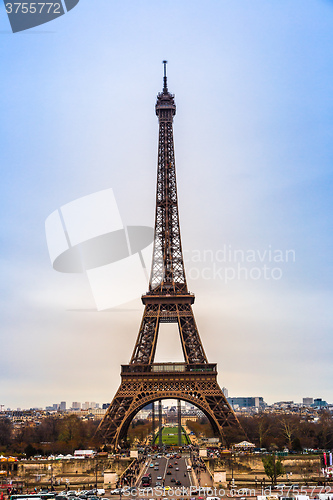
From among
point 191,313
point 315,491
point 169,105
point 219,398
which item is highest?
point 169,105

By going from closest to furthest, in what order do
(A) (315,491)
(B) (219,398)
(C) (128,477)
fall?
1. (A) (315,491)
2. (C) (128,477)
3. (B) (219,398)

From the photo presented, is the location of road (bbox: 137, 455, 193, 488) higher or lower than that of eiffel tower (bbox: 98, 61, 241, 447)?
lower

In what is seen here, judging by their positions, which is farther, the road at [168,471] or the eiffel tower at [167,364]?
the eiffel tower at [167,364]

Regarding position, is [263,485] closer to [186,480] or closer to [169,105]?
[186,480]

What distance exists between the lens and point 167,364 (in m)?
75.2

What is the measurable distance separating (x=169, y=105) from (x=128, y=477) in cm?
5441

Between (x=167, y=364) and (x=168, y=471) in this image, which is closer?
(x=168, y=471)

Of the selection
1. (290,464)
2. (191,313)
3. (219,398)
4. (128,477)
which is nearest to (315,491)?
(290,464)

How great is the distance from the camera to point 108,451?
6669 centimetres

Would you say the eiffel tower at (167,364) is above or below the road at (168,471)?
above

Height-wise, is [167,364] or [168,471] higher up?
[167,364]

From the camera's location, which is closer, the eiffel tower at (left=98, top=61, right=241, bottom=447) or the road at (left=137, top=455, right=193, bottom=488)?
the road at (left=137, top=455, right=193, bottom=488)

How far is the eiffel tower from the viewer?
7162cm

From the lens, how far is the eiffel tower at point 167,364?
71.6 meters
